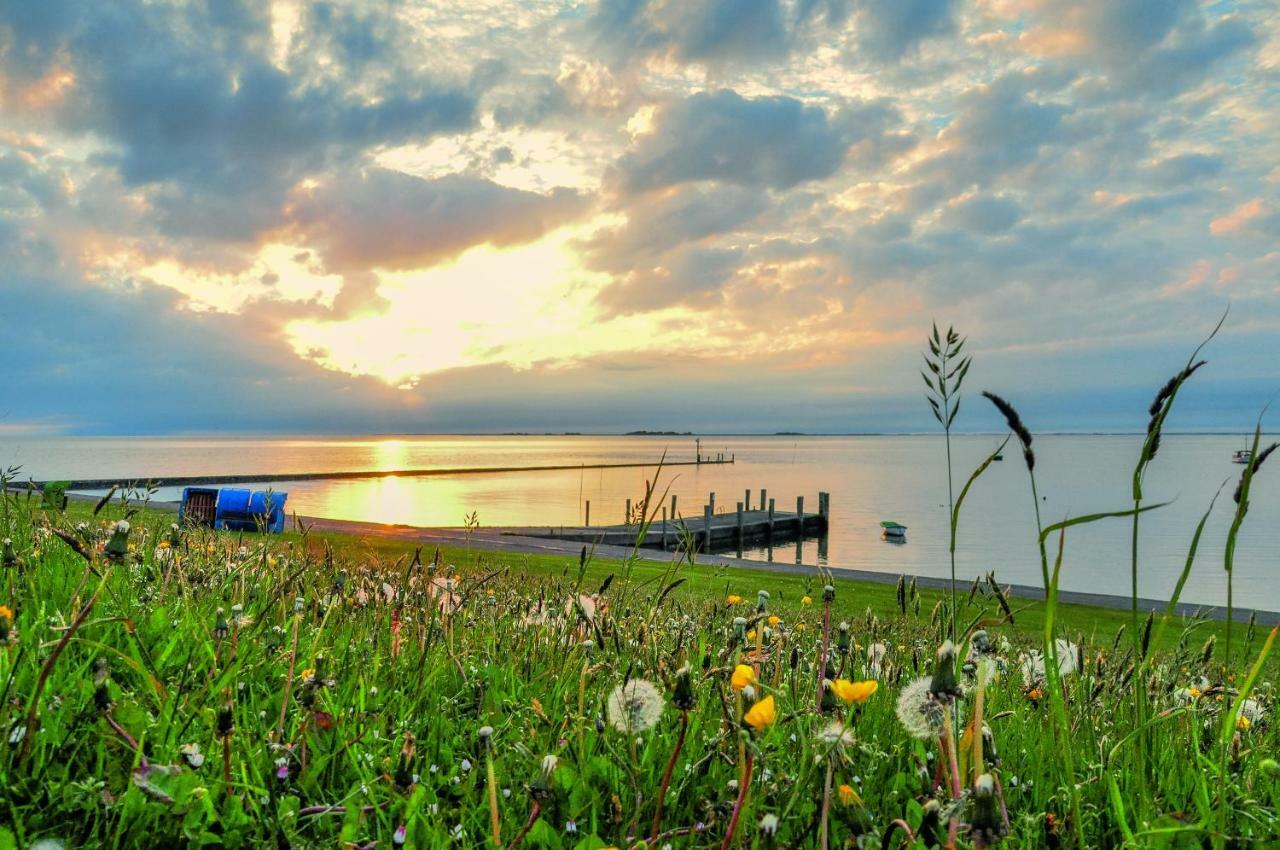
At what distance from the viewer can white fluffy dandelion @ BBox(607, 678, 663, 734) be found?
1.80 m

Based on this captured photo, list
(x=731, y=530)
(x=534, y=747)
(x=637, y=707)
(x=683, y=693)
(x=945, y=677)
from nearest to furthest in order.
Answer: (x=945, y=677) → (x=683, y=693) → (x=637, y=707) → (x=534, y=747) → (x=731, y=530)

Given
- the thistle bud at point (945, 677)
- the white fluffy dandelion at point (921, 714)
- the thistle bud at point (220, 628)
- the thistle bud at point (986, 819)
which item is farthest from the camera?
the thistle bud at point (220, 628)

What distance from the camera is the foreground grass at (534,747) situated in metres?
1.64

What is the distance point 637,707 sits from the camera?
1.83 meters

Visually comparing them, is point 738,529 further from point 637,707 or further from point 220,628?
point 637,707

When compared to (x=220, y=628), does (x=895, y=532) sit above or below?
below

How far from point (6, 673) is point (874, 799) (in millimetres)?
2392

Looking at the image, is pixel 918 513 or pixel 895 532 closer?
pixel 895 532

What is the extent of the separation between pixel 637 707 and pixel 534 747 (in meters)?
0.63

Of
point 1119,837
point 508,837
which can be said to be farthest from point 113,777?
point 1119,837

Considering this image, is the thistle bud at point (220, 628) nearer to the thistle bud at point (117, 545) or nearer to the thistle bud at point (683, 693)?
the thistle bud at point (117, 545)

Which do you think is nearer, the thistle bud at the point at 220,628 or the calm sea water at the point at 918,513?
the thistle bud at the point at 220,628

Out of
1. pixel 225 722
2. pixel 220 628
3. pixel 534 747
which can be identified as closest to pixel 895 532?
pixel 534 747

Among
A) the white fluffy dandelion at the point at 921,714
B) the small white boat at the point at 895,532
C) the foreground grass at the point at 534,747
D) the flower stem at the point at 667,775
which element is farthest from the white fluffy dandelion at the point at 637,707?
the small white boat at the point at 895,532
